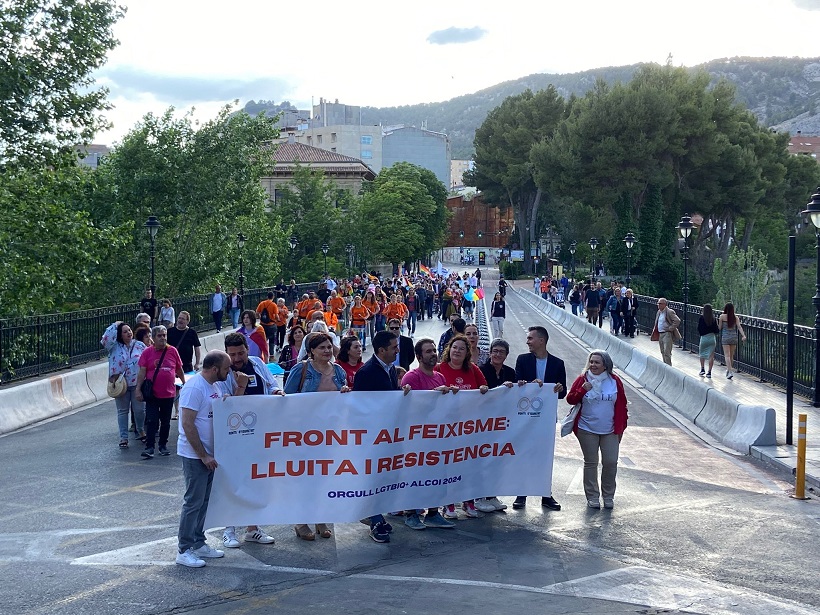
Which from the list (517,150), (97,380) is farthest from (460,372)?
(517,150)

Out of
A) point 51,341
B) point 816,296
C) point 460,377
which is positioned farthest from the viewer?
point 51,341

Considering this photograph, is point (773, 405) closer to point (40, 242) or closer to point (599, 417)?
point (599, 417)

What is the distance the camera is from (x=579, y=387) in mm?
9648

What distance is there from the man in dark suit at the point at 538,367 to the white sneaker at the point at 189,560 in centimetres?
354

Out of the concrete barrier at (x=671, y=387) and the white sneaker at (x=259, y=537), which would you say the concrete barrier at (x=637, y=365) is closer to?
the concrete barrier at (x=671, y=387)

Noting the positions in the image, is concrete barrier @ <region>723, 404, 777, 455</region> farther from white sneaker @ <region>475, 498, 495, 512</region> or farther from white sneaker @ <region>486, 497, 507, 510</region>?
white sneaker @ <region>475, 498, 495, 512</region>

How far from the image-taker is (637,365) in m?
23.9

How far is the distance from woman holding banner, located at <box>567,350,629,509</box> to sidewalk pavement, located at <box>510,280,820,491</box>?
9.88 feet

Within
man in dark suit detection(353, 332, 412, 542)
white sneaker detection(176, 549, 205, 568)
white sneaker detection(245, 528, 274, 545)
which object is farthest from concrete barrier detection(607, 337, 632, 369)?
white sneaker detection(176, 549, 205, 568)

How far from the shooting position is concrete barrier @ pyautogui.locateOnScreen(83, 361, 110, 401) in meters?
18.7

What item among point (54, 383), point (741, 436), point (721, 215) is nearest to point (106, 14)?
point (54, 383)

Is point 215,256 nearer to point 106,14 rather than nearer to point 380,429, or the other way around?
point 106,14

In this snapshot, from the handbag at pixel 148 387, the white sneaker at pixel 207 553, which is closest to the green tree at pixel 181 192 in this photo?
the handbag at pixel 148 387

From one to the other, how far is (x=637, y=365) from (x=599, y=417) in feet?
48.6
